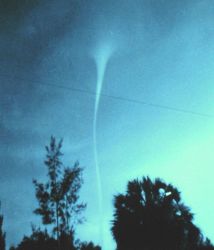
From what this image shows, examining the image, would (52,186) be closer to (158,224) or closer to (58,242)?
(58,242)

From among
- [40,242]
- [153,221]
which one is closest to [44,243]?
[40,242]

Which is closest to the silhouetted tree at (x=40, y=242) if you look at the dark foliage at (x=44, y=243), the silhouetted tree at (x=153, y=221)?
the dark foliage at (x=44, y=243)

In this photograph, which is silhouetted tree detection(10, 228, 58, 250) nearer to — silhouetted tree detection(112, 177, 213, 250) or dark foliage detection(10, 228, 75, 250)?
dark foliage detection(10, 228, 75, 250)

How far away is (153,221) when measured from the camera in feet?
35.7

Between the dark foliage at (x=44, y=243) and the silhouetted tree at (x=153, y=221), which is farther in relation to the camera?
the dark foliage at (x=44, y=243)

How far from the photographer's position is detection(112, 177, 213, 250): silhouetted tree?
10562 millimetres

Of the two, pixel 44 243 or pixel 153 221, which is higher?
pixel 44 243

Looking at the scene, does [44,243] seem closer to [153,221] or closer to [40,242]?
[40,242]

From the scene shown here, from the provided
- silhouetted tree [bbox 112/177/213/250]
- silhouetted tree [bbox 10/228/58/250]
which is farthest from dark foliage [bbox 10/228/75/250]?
silhouetted tree [bbox 112/177/213/250]

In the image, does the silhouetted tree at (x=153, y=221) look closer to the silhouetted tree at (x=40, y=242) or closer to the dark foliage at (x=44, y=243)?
the dark foliage at (x=44, y=243)

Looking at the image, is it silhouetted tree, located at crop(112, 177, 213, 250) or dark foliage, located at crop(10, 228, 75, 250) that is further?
dark foliage, located at crop(10, 228, 75, 250)

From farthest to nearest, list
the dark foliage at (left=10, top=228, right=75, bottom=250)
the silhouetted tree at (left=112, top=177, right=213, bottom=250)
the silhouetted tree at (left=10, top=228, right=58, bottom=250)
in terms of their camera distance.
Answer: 1. the silhouetted tree at (left=10, top=228, right=58, bottom=250)
2. the dark foliage at (left=10, top=228, right=75, bottom=250)
3. the silhouetted tree at (left=112, top=177, right=213, bottom=250)

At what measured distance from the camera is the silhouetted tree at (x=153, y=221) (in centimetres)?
1056

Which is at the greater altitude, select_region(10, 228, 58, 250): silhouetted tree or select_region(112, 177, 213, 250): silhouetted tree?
select_region(10, 228, 58, 250): silhouetted tree
